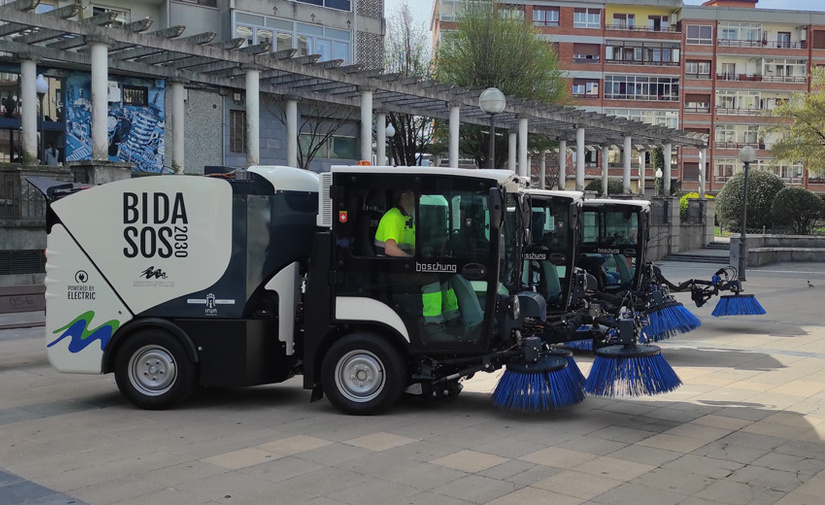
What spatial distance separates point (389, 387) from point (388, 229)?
155 cm

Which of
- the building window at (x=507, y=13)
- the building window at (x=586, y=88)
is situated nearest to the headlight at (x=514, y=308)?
the building window at (x=507, y=13)

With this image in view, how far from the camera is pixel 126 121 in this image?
25.6m

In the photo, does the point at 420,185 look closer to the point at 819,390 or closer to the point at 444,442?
the point at 444,442

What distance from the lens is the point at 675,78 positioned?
2842 inches

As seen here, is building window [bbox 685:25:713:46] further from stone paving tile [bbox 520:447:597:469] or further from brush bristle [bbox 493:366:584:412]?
stone paving tile [bbox 520:447:597:469]

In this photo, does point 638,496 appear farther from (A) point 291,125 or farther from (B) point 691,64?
(B) point 691,64

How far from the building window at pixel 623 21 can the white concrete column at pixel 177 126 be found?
177ft

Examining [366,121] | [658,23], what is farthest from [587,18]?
[366,121]

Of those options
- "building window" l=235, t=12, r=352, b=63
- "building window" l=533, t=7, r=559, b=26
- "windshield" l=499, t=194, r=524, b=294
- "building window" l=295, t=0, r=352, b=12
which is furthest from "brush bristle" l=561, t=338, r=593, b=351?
"building window" l=533, t=7, r=559, b=26

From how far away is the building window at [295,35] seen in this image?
28.4 metres

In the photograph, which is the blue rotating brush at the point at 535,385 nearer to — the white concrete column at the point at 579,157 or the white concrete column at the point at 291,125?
the white concrete column at the point at 291,125

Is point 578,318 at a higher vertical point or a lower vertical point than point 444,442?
higher

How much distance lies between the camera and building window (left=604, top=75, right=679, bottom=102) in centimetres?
7050

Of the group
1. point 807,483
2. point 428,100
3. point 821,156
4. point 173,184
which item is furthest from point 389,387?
point 821,156
